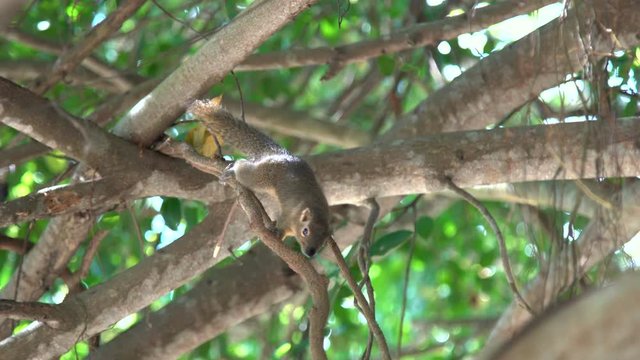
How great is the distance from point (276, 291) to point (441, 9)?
5.10 feet

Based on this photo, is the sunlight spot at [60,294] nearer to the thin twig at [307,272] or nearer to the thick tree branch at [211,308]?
the thick tree branch at [211,308]

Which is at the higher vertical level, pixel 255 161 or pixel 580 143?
pixel 255 161

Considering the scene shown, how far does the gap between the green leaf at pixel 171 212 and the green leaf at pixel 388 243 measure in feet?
2.67

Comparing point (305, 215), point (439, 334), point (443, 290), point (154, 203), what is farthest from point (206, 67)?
point (439, 334)

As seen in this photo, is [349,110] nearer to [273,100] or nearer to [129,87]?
[273,100]

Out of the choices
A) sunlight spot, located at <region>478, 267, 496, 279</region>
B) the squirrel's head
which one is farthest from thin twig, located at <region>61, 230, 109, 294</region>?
sunlight spot, located at <region>478, 267, 496, 279</region>

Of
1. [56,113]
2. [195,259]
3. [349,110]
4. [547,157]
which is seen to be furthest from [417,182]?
[349,110]

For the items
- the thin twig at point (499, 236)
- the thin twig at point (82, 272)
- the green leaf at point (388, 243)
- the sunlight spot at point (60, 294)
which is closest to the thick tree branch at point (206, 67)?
the thin twig at point (82, 272)

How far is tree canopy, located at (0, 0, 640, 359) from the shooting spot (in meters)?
2.72

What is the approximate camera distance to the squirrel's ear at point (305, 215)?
11.0 ft

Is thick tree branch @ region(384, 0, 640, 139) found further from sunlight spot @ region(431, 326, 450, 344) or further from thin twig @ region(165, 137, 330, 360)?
sunlight spot @ region(431, 326, 450, 344)

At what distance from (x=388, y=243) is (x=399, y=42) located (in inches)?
35.2

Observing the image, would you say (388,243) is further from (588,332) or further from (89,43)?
(588,332)

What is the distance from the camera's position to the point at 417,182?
3262 millimetres
